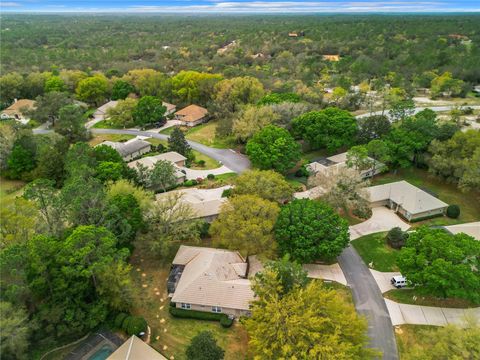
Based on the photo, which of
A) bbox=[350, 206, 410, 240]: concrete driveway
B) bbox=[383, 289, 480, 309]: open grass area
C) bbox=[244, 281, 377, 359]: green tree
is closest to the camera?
bbox=[244, 281, 377, 359]: green tree

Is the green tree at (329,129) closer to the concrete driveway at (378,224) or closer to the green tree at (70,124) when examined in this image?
the concrete driveway at (378,224)

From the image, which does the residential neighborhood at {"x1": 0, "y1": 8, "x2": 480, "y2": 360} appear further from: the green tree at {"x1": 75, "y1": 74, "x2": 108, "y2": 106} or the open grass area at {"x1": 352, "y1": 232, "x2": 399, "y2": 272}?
the green tree at {"x1": 75, "y1": 74, "x2": 108, "y2": 106}

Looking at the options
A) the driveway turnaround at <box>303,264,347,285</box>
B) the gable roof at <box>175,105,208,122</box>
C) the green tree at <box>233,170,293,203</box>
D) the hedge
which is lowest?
the gable roof at <box>175,105,208,122</box>

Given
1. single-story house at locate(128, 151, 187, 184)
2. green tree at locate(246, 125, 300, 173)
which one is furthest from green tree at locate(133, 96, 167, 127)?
green tree at locate(246, 125, 300, 173)

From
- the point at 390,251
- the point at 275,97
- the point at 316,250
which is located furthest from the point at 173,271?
the point at 275,97

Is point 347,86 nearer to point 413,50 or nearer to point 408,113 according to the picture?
point 408,113

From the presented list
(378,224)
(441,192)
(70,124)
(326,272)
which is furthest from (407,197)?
(70,124)

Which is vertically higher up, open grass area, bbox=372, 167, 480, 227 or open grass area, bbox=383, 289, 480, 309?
open grass area, bbox=383, 289, 480, 309
